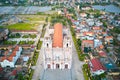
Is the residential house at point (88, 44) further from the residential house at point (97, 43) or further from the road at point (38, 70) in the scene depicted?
the road at point (38, 70)

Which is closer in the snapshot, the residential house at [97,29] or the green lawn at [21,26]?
the residential house at [97,29]

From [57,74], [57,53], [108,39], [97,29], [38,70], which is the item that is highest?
[57,53]

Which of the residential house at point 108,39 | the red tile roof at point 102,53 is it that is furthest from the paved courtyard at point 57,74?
the residential house at point 108,39

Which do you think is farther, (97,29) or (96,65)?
(97,29)

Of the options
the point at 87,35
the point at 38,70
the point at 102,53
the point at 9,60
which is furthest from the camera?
the point at 87,35

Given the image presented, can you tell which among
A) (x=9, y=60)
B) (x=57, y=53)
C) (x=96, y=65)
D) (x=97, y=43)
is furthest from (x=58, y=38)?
(x=97, y=43)

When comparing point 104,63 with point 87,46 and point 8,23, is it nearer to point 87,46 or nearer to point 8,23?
point 87,46

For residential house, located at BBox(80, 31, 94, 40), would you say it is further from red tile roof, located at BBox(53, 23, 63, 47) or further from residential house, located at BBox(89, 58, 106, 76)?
residential house, located at BBox(89, 58, 106, 76)

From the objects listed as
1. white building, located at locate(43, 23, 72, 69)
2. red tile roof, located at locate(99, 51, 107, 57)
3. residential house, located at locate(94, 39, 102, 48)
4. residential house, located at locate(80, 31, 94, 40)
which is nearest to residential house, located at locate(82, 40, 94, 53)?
residential house, located at locate(94, 39, 102, 48)

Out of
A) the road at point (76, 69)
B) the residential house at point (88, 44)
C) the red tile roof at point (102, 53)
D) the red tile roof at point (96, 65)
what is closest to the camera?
the road at point (76, 69)

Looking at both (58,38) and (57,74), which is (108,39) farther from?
(57,74)

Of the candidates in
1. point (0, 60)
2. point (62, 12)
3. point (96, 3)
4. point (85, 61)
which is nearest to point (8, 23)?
point (62, 12)
